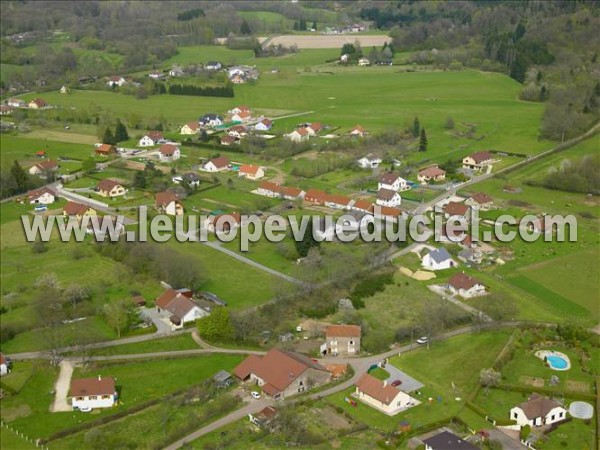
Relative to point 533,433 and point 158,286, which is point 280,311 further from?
point 533,433

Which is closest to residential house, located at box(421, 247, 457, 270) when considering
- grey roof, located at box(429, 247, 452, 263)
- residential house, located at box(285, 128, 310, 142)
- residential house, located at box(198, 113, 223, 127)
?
grey roof, located at box(429, 247, 452, 263)

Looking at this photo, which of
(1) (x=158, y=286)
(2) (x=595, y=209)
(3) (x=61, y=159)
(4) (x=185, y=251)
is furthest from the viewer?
(3) (x=61, y=159)

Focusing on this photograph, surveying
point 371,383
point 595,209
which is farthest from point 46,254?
point 595,209

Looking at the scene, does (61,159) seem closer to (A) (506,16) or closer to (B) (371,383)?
(B) (371,383)

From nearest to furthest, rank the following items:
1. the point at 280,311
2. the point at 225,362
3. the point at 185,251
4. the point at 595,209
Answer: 1. the point at 225,362
2. the point at 280,311
3. the point at 185,251
4. the point at 595,209

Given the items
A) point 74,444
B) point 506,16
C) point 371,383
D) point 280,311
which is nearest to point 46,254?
point 280,311

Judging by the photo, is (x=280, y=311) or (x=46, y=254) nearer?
(x=280, y=311)
